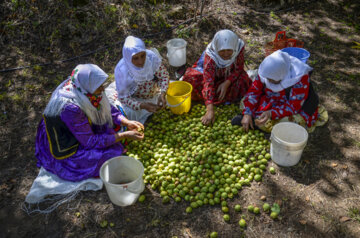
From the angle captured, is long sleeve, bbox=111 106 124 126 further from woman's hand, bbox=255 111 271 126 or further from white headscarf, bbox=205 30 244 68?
woman's hand, bbox=255 111 271 126

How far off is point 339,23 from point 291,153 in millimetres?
5203

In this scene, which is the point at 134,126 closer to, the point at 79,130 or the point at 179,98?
the point at 79,130

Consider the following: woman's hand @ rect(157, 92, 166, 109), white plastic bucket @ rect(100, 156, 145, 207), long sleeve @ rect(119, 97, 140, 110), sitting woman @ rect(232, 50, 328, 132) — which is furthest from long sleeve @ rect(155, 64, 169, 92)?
white plastic bucket @ rect(100, 156, 145, 207)

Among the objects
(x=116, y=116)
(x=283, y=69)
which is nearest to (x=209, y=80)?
(x=283, y=69)

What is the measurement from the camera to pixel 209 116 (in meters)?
4.14

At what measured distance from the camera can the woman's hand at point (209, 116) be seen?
4.13 meters

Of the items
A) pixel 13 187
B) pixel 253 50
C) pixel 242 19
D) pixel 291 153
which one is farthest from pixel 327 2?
pixel 13 187

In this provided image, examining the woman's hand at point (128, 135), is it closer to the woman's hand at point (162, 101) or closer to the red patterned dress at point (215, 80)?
the woman's hand at point (162, 101)

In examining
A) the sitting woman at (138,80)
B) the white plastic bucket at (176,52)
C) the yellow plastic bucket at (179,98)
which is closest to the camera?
the sitting woman at (138,80)

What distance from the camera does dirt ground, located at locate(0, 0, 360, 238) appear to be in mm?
3031

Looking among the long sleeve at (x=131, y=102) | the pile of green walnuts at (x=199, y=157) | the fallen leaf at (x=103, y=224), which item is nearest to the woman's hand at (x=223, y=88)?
the pile of green walnuts at (x=199, y=157)

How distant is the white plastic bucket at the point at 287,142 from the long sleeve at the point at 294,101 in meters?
0.21

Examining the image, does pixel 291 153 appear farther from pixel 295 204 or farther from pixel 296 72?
pixel 296 72

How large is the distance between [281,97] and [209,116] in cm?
108
